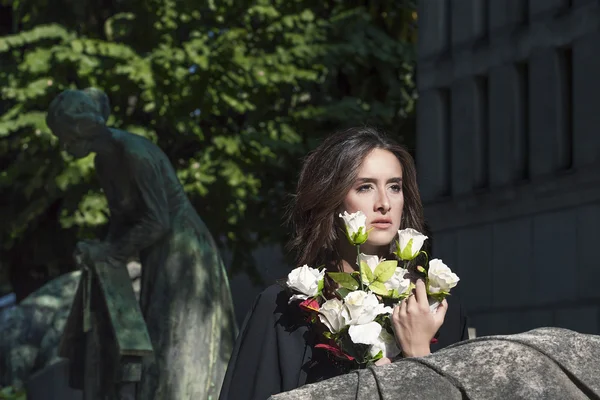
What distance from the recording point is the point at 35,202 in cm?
2122

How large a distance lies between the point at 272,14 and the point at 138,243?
13.5 m

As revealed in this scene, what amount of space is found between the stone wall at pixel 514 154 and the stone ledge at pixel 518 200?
0.03 meters

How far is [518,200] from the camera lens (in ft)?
89.7

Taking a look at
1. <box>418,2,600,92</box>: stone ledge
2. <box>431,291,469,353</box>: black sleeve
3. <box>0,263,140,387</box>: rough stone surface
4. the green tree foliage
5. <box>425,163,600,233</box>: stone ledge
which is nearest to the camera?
<box>431,291,469,353</box>: black sleeve

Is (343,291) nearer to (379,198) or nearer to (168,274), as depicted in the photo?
(379,198)

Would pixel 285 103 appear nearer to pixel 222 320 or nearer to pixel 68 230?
pixel 68 230

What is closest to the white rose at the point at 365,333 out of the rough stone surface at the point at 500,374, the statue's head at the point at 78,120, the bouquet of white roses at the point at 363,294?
the bouquet of white roses at the point at 363,294

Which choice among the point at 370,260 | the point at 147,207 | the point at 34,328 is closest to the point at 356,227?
the point at 370,260

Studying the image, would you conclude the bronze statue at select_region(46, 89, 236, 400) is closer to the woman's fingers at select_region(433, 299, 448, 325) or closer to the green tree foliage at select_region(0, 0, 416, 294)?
the woman's fingers at select_region(433, 299, 448, 325)

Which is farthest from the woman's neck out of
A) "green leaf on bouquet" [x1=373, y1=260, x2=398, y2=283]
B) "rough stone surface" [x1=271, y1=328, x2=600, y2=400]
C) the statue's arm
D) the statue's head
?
the statue's head

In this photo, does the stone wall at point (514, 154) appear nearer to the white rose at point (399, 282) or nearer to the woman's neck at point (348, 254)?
the woman's neck at point (348, 254)

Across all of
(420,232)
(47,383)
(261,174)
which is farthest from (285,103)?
(420,232)

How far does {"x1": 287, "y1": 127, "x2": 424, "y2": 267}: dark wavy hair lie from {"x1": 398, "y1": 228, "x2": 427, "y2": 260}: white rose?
0.21 meters

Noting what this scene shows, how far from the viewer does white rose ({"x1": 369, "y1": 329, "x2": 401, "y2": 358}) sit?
3.32m
